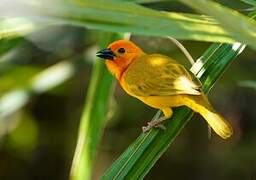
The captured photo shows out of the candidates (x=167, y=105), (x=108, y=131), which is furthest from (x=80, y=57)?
(x=167, y=105)

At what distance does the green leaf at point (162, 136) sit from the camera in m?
0.91

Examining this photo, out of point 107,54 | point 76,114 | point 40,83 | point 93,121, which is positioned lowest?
point 76,114

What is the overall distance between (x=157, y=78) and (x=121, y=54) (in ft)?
0.51

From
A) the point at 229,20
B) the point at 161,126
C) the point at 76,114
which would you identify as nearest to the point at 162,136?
the point at 161,126

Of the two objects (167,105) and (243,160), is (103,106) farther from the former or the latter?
(243,160)

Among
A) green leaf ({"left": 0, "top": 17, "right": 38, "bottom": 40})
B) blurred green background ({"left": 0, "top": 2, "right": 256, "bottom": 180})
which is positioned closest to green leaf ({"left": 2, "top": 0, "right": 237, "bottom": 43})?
green leaf ({"left": 0, "top": 17, "right": 38, "bottom": 40})

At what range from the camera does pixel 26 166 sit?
9.27ft

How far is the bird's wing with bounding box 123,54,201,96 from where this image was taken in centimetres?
95

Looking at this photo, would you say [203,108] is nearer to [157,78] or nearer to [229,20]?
[157,78]

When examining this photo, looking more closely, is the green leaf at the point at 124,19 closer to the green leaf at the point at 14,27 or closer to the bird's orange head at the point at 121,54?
the green leaf at the point at 14,27

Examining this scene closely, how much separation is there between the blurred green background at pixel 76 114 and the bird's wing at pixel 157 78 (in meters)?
0.99

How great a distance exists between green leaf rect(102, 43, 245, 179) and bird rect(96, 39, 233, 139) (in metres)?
0.02

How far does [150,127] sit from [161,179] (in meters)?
1.94

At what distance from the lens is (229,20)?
0.53m
